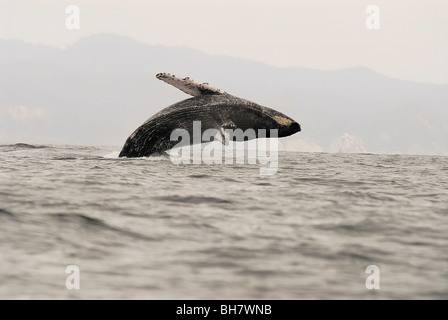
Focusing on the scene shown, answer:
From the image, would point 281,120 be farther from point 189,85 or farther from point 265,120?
point 189,85

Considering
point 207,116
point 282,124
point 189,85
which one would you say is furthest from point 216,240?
point 282,124

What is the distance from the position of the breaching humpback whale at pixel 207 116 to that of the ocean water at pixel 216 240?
3.47 meters

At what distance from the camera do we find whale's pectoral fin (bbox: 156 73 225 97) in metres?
11.2

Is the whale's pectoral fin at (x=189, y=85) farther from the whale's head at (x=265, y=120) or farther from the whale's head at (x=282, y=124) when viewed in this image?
the whale's head at (x=282, y=124)

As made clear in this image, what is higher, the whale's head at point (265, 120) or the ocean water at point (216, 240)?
the whale's head at point (265, 120)

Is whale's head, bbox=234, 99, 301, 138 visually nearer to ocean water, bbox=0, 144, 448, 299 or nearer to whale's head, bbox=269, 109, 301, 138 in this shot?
whale's head, bbox=269, 109, 301, 138

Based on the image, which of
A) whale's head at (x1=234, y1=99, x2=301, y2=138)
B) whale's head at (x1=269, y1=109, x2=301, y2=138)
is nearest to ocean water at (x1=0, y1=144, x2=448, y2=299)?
whale's head at (x1=234, y1=99, x2=301, y2=138)

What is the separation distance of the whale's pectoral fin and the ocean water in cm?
387

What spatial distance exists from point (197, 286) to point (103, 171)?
6.41m

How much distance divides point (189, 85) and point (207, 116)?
0.89 meters

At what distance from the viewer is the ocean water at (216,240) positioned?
130 inches

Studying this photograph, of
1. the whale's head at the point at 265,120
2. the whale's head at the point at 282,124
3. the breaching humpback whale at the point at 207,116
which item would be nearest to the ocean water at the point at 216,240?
the breaching humpback whale at the point at 207,116
